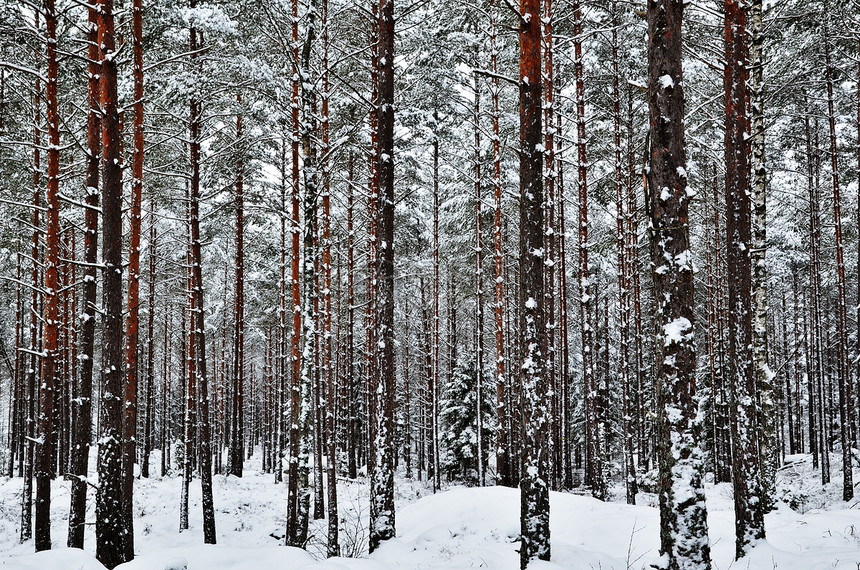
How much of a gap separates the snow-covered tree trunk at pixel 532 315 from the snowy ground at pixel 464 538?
1.90ft

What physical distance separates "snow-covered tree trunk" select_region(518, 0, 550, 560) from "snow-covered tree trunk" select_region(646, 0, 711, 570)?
6.85 feet

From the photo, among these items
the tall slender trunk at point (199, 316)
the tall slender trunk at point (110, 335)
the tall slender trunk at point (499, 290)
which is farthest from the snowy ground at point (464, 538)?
the tall slender trunk at point (499, 290)

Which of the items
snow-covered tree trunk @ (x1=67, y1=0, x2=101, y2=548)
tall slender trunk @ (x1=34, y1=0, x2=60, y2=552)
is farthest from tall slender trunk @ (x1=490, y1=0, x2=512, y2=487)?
tall slender trunk @ (x1=34, y1=0, x2=60, y2=552)

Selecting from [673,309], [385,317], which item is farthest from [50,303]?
[673,309]

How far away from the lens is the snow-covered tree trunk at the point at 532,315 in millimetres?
8023

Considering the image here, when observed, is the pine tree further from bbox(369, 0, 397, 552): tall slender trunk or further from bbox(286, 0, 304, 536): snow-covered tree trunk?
bbox(369, 0, 397, 552): tall slender trunk

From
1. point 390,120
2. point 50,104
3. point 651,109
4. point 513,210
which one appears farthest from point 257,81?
point 513,210

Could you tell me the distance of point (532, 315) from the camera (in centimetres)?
826

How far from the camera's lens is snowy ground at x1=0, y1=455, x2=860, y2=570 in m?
7.72

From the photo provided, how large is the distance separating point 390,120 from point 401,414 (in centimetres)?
2782

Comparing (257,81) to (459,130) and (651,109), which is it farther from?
(459,130)

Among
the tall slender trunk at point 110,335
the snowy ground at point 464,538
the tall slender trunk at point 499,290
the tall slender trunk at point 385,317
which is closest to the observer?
the snowy ground at point 464,538

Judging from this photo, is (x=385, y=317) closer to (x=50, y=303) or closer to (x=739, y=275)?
(x=739, y=275)

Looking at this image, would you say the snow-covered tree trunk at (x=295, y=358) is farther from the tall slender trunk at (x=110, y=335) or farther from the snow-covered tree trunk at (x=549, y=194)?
the snow-covered tree trunk at (x=549, y=194)
